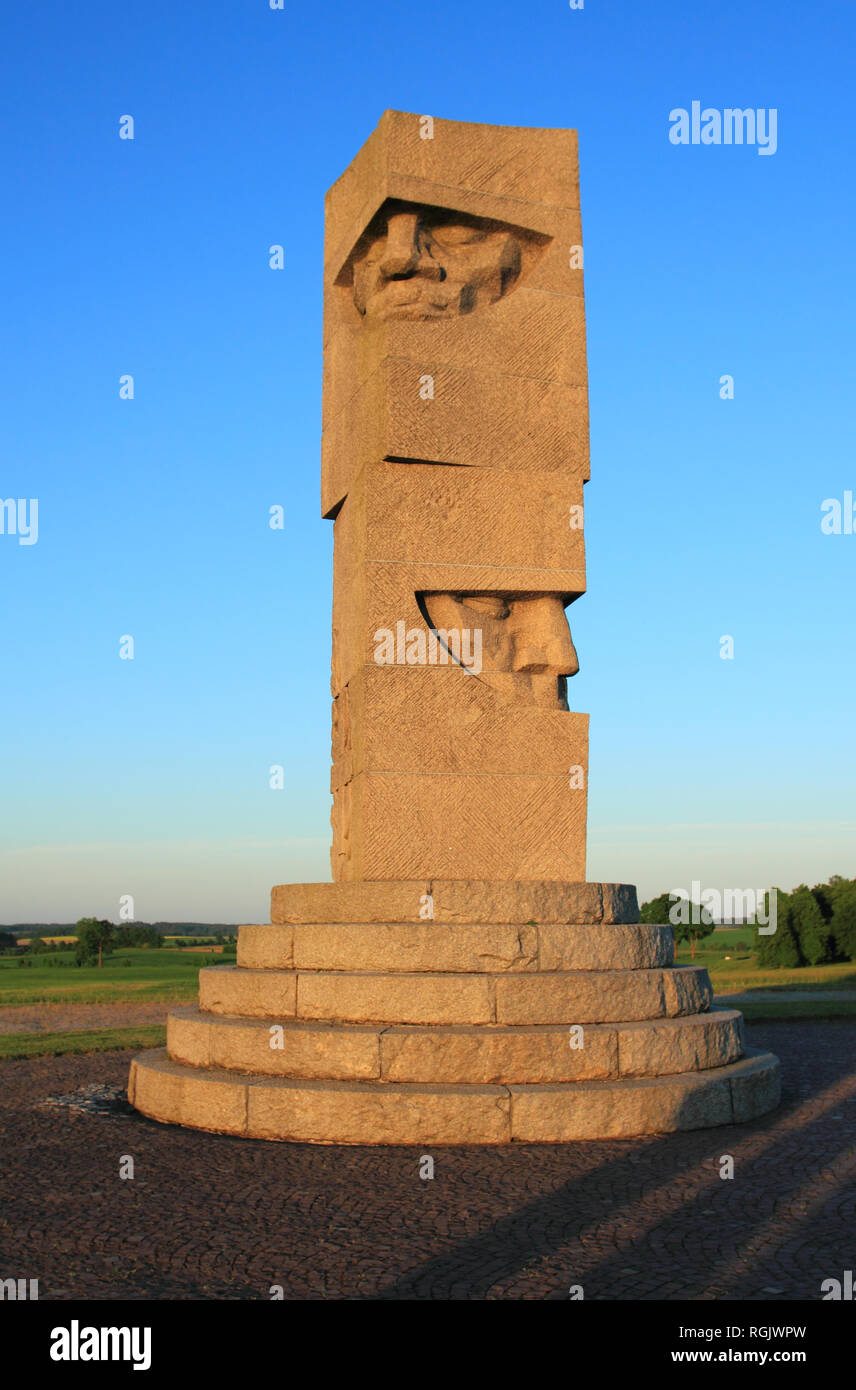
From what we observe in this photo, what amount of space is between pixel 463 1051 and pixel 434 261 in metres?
6.95

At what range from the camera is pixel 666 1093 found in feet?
23.2

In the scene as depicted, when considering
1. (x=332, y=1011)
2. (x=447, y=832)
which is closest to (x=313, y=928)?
(x=332, y=1011)

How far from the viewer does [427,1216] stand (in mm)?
5180

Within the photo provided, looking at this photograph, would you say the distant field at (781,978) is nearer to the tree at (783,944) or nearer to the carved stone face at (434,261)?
the tree at (783,944)

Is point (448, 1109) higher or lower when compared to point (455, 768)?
lower

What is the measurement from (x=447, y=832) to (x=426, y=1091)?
8.08 ft

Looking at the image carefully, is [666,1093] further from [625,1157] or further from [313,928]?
[313,928]

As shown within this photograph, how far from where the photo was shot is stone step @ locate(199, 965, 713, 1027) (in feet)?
24.3

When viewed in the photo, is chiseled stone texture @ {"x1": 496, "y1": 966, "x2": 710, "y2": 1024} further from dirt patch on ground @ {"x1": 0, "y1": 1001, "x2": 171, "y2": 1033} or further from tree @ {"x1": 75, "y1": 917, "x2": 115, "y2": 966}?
tree @ {"x1": 75, "y1": 917, "x2": 115, "y2": 966}

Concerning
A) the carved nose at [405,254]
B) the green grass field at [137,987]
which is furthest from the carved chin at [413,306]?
the green grass field at [137,987]

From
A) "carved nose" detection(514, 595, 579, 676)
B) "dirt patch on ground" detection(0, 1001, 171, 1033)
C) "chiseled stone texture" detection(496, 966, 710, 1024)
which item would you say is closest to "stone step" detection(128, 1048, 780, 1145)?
"chiseled stone texture" detection(496, 966, 710, 1024)

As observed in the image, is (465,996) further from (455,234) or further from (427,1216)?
(455,234)

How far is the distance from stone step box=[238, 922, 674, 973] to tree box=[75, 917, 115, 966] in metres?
17.1

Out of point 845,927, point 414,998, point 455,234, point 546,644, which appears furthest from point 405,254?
point 845,927
